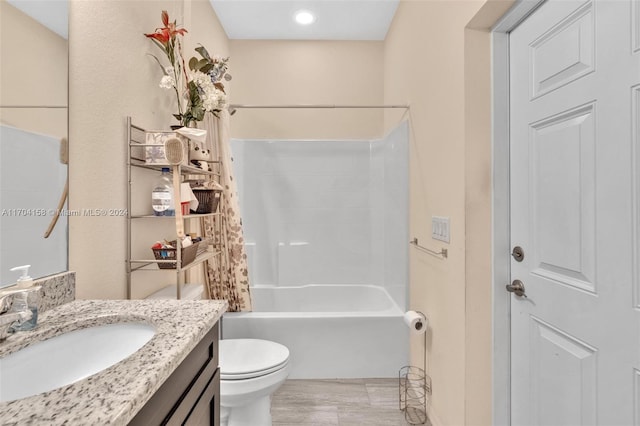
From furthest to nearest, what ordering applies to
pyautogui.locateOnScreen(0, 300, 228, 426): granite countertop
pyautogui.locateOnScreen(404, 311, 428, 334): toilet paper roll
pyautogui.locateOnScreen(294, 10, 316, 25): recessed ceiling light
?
pyautogui.locateOnScreen(294, 10, 316, 25): recessed ceiling light
pyautogui.locateOnScreen(404, 311, 428, 334): toilet paper roll
pyautogui.locateOnScreen(0, 300, 228, 426): granite countertop

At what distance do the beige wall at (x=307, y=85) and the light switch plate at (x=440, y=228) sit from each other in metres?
1.56

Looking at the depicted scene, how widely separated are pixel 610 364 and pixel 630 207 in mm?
414

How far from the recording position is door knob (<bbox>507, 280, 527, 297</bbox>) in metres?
1.18

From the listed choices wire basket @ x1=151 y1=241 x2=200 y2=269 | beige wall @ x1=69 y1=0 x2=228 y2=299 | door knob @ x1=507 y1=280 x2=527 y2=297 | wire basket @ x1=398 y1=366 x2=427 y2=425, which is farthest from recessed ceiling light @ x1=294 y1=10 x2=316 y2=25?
wire basket @ x1=398 y1=366 x2=427 y2=425

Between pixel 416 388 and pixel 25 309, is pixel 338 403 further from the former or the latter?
pixel 25 309

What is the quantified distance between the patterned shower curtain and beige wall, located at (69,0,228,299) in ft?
2.25

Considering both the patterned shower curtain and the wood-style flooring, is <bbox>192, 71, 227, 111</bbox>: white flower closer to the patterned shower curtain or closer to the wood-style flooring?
the patterned shower curtain

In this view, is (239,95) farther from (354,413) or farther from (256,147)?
(354,413)

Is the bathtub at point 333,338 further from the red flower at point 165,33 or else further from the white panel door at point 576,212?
the red flower at point 165,33

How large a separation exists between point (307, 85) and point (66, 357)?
2.77m

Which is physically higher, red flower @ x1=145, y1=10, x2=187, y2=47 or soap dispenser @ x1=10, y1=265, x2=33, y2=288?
red flower @ x1=145, y1=10, x2=187, y2=47

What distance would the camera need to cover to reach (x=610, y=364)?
83 centimetres

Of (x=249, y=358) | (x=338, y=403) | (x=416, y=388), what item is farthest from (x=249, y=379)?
(x=416, y=388)

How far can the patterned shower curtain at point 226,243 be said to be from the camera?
6.74ft
